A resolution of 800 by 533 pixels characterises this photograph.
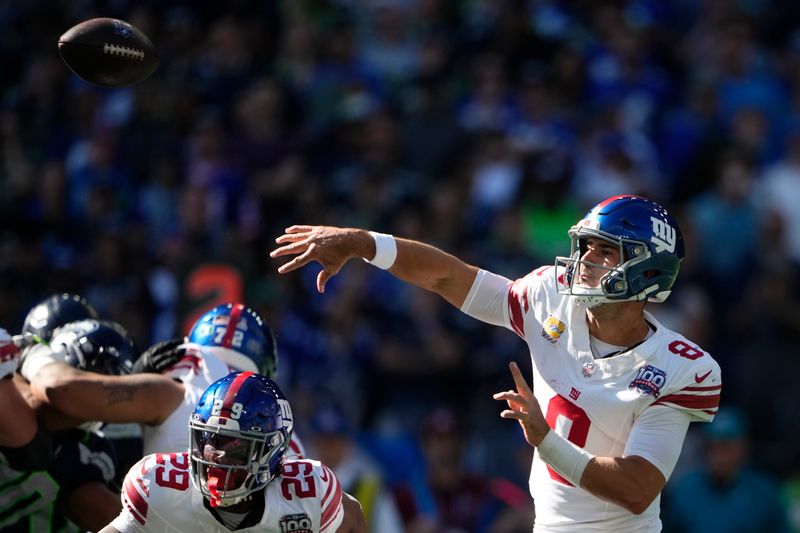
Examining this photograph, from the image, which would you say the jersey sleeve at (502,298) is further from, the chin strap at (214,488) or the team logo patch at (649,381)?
the chin strap at (214,488)

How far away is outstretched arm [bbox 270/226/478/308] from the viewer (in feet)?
16.7

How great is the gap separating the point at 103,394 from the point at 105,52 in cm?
145

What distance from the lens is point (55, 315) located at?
617 centimetres

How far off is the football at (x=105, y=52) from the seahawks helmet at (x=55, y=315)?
1.13m

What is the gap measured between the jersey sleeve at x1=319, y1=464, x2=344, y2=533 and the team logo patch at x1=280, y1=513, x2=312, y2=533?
0.21 ft

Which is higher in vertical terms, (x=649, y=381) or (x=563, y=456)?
(x=649, y=381)

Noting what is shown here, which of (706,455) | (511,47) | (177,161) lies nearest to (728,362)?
(706,455)

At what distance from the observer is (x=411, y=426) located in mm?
9852

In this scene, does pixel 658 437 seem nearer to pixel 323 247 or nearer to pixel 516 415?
pixel 516 415

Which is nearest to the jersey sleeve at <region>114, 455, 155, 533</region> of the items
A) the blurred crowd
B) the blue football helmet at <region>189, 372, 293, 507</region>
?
the blue football helmet at <region>189, 372, 293, 507</region>

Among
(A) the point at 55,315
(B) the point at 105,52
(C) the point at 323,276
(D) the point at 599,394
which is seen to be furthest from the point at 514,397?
(A) the point at 55,315

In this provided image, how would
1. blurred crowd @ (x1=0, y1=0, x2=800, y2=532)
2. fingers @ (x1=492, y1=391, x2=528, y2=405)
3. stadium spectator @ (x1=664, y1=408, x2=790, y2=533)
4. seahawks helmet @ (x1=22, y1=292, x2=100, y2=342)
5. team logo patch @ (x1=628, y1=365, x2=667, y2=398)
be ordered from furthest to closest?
blurred crowd @ (x1=0, y1=0, x2=800, y2=532) < stadium spectator @ (x1=664, y1=408, x2=790, y2=533) < seahawks helmet @ (x1=22, y1=292, x2=100, y2=342) < team logo patch @ (x1=628, y1=365, x2=667, y2=398) < fingers @ (x1=492, y1=391, x2=528, y2=405)

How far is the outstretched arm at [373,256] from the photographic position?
509 cm

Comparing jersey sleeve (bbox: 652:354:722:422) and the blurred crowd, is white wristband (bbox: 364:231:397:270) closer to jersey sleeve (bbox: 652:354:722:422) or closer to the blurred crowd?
jersey sleeve (bbox: 652:354:722:422)
